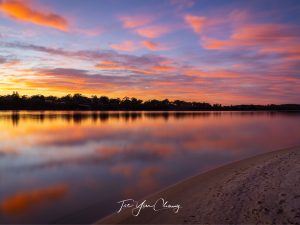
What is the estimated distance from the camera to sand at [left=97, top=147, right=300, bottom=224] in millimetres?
7055

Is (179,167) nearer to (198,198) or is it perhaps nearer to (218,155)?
(218,155)

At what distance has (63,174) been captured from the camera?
547 inches

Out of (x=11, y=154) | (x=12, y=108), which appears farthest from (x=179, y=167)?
(x=12, y=108)

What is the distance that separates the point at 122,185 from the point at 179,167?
4.73 metres

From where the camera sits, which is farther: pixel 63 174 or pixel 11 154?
pixel 11 154
